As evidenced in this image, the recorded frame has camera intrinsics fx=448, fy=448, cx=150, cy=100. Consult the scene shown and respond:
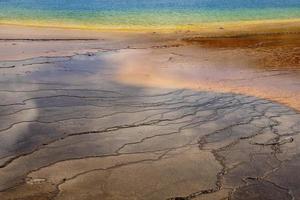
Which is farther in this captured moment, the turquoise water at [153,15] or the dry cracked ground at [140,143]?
the turquoise water at [153,15]

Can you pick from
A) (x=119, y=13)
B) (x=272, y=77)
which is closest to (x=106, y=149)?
(x=272, y=77)

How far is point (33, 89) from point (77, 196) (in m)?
4.53

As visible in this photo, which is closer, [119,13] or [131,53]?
[131,53]

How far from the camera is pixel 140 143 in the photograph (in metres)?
6.05

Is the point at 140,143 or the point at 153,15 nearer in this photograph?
the point at 140,143

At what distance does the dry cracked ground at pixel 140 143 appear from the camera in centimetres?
477

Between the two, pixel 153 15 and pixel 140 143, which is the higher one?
pixel 140 143

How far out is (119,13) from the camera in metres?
31.3

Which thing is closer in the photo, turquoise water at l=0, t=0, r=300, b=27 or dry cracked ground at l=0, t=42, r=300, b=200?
dry cracked ground at l=0, t=42, r=300, b=200

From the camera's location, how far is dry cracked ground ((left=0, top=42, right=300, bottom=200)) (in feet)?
15.6

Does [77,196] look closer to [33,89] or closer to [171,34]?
[33,89]

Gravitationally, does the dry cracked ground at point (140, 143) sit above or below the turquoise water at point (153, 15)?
above

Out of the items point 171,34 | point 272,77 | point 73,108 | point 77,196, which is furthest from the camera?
point 171,34

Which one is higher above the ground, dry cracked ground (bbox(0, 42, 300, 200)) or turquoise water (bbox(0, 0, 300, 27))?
dry cracked ground (bbox(0, 42, 300, 200))
